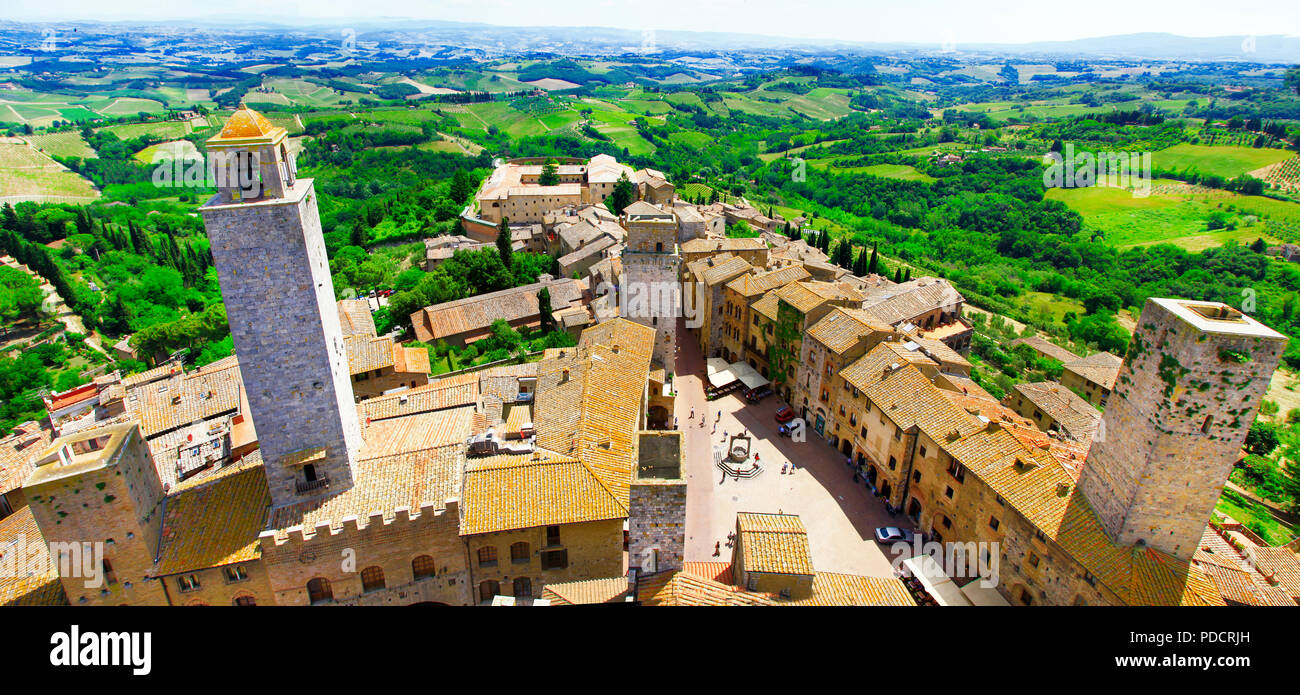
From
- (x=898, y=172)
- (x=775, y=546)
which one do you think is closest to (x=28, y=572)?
(x=775, y=546)

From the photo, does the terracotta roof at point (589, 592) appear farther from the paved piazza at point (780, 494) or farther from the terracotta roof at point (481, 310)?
the terracotta roof at point (481, 310)

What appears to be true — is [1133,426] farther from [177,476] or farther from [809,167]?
[809,167]

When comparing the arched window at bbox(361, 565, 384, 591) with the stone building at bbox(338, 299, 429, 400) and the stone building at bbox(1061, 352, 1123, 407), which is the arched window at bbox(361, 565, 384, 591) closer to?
the stone building at bbox(338, 299, 429, 400)

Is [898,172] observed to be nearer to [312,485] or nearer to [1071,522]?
[1071,522]

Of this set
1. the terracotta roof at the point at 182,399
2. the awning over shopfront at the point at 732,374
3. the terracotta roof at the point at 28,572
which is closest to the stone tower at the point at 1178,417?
the awning over shopfront at the point at 732,374

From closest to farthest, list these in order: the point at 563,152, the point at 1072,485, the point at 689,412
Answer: the point at 1072,485
the point at 689,412
the point at 563,152
